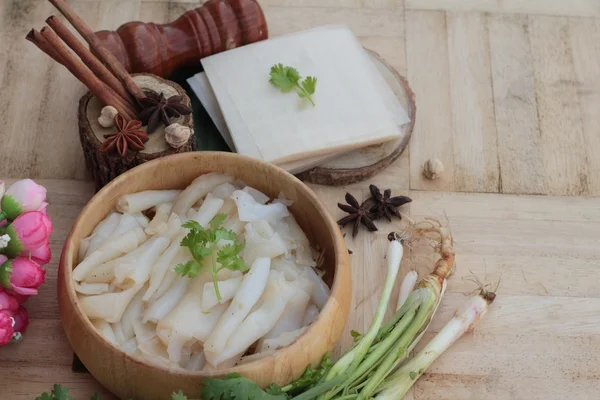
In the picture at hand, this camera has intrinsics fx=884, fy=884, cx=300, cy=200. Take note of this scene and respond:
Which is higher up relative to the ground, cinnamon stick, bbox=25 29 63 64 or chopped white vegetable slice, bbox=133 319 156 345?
cinnamon stick, bbox=25 29 63 64

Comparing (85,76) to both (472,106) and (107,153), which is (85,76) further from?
(472,106)

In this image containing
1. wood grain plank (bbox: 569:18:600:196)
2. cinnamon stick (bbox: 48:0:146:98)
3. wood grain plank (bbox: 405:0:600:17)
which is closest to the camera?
cinnamon stick (bbox: 48:0:146:98)

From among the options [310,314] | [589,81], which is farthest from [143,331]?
[589,81]

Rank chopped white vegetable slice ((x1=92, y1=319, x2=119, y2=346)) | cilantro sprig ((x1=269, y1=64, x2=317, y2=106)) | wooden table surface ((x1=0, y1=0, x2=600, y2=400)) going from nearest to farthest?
1. chopped white vegetable slice ((x1=92, y1=319, x2=119, y2=346))
2. wooden table surface ((x1=0, y1=0, x2=600, y2=400))
3. cilantro sprig ((x1=269, y1=64, x2=317, y2=106))

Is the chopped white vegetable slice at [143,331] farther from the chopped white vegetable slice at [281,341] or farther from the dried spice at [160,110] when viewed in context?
the dried spice at [160,110]

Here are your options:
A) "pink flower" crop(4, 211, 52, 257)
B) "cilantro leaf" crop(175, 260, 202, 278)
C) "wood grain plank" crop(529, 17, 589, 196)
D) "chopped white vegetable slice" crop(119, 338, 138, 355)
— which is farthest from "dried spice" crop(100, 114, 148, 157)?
"wood grain plank" crop(529, 17, 589, 196)

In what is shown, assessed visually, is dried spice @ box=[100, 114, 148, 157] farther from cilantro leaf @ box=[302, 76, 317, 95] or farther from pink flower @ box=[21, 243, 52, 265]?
cilantro leaf @ box=[302, 76, 317, 95]

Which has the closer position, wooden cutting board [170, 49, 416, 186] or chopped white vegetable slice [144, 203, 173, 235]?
chopped white vegetable slice [144, 203, 173, 235]
